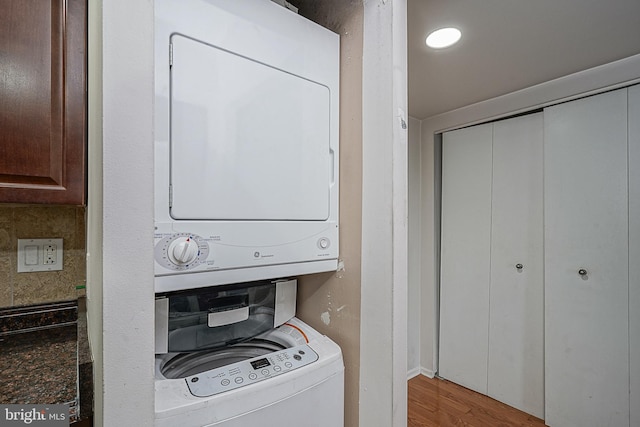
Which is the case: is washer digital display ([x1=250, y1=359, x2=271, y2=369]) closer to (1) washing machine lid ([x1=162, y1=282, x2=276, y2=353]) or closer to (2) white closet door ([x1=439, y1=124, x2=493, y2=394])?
(1) washing machine lid ([x1=162, y1=282, x2=276, y2=353])

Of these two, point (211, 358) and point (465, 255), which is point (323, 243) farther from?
point (465, 255)

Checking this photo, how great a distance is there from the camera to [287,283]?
128 cm

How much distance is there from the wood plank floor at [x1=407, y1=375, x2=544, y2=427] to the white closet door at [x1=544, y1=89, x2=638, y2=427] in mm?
244

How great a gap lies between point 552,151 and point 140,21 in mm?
2457

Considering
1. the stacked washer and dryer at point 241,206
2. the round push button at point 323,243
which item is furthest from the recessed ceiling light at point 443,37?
the round push button at point 323,243

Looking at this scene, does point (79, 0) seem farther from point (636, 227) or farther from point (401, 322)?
point (636, 227)

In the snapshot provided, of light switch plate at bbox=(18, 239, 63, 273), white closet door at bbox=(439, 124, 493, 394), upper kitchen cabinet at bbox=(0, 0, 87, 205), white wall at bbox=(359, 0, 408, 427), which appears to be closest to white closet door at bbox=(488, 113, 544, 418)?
white closet door at bbox=(439, 124, 493, 394)

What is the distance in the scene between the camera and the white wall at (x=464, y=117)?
1.87 meters

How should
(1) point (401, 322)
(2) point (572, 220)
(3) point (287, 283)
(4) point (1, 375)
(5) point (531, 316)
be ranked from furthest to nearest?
(5) point (531, 316) < (2) point (572, 220) < (3) point (287, 283) < (1) point (401, 322) < (4) point (1, 375)

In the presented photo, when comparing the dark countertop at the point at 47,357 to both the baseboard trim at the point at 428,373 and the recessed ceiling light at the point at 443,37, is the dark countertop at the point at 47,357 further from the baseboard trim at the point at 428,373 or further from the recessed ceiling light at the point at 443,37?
the baseboard trim at the point at 428,373

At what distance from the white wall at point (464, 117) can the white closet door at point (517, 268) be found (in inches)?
5.7

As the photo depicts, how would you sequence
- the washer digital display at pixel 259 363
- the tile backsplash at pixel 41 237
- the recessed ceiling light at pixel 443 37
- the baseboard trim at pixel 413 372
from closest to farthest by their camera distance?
the washer digital display at pixel 259 363, the tile backsplash at pixel 41 237, the recessed ceiling light at pixel 443 37, the baseboard trim at pixel 413 372

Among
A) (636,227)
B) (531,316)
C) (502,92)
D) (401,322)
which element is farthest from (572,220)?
(401,322)

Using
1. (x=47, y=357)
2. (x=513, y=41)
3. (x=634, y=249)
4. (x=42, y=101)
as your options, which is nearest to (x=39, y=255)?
(x=47, y=357)
